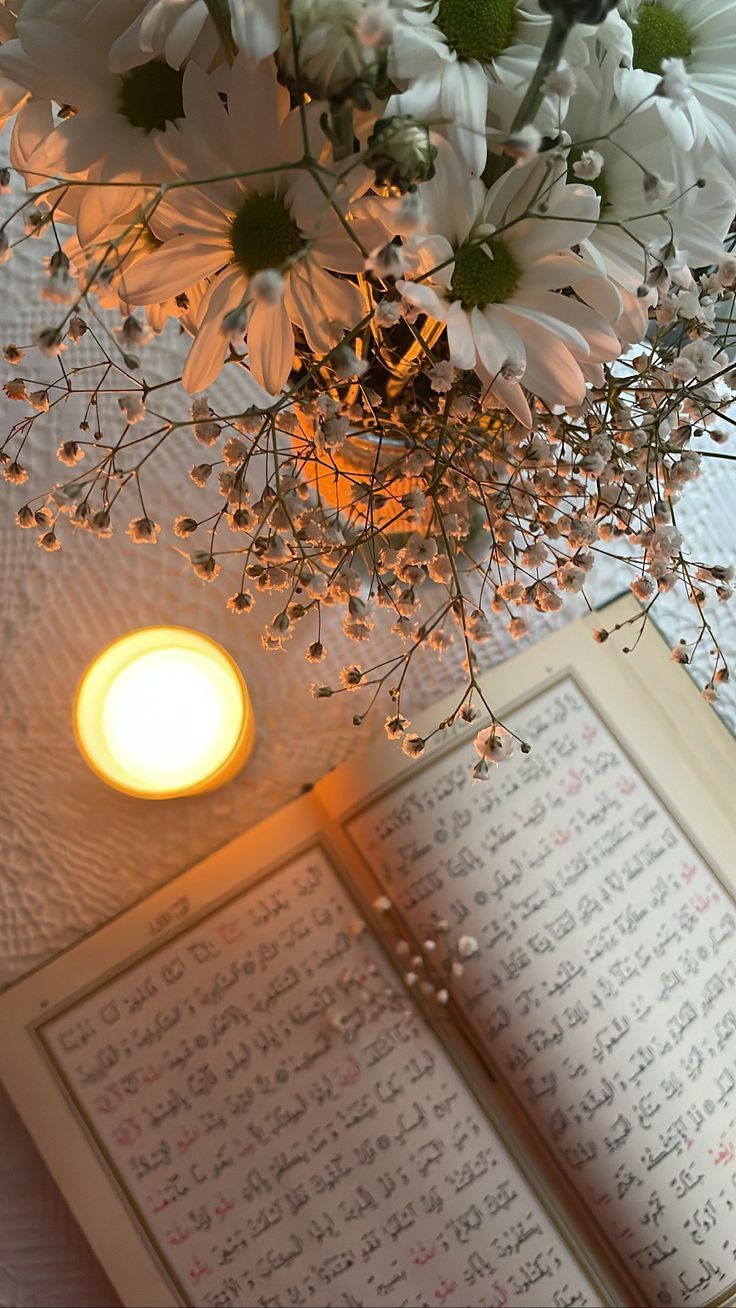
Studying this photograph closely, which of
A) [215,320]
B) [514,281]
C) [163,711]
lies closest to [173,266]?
[215,320]

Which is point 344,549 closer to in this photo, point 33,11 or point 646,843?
point 33,11

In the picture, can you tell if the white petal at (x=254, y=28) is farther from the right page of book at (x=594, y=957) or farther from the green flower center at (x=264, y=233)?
the right page of book at (x=594, y=957)

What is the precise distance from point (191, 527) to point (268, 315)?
0.13 m

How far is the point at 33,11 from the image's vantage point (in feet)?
1.11

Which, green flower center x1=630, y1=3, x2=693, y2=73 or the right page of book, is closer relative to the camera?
green flower center x1=630, y1=3, x2=693, y2=73

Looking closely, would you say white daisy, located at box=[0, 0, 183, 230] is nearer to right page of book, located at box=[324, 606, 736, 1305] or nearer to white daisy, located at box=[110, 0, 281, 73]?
white daisy, located at box=[110, 0, 281, 73]

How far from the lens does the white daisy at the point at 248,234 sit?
0.33m

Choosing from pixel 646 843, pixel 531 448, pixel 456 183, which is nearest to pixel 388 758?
pixel 646 843

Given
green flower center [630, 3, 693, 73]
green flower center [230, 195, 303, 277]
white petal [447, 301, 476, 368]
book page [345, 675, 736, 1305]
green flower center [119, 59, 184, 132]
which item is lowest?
book page [345, 675, 736, 1305]

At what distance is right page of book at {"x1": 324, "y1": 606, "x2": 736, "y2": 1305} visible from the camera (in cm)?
64

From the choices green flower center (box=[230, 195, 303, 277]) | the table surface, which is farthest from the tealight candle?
green flower center (box=[230, 195, 303, 277])

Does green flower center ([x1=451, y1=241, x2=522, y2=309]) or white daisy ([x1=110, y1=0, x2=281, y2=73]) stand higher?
white daisy ([x1=110, y1=0, x2=281, y2=73])

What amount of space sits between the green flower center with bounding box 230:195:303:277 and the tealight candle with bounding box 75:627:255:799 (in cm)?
38

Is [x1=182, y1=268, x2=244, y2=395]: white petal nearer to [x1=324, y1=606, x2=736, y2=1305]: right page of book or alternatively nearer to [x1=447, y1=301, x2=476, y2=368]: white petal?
[x1=447, y1=301, x2=476, y2=368]: white petal
